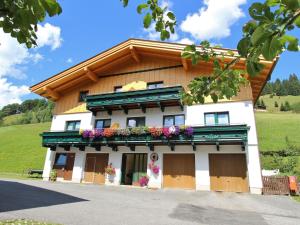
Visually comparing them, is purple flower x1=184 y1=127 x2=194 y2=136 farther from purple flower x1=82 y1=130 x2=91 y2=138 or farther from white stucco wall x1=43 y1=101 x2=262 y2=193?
purple flower x1=82 y1=130 x2=91 y2=138

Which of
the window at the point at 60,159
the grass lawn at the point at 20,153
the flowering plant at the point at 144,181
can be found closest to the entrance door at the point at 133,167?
the flowering plant at the point at 144,181

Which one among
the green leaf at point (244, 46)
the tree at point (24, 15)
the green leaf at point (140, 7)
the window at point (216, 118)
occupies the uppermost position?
the window at point (216, 118)

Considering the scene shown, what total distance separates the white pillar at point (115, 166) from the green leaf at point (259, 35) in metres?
20.6

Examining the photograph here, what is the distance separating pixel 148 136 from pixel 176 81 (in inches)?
224

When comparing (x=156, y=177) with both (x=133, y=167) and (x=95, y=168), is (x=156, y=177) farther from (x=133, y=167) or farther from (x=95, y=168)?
(x=95, y=168)

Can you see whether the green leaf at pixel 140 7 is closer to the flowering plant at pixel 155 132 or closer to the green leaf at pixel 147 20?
the green leaf at pixel 147 20

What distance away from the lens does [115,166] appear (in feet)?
69.9

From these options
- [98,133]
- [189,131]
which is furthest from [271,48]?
[98,133]

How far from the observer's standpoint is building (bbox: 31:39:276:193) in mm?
17844

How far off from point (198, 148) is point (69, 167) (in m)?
12.7

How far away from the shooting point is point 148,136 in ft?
63.9

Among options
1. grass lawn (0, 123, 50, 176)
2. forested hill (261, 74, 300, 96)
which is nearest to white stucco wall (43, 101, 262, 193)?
grass lawn (0, 123, 50, 176)

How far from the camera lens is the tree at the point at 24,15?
189 centimetres

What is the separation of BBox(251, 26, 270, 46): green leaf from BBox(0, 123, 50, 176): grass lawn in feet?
112
